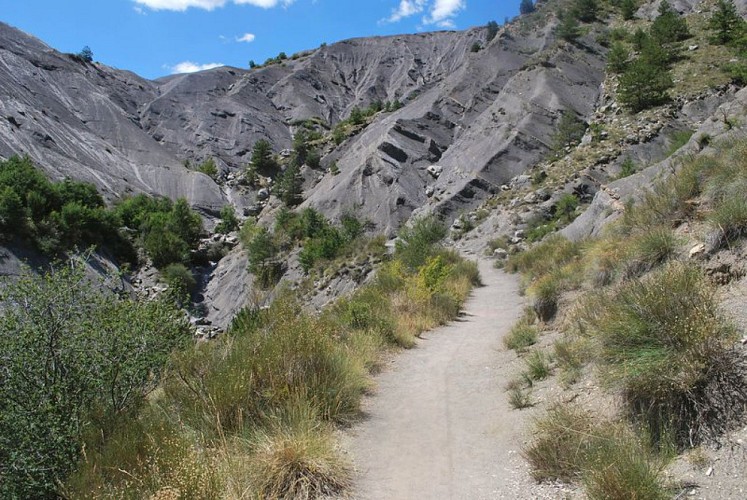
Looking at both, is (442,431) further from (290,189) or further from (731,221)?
(290,189)

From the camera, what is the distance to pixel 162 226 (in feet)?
145

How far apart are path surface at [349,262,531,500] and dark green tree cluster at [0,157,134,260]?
35.8 m

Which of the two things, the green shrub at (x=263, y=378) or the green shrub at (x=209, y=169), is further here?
the green shrub at (x=209, y=169)

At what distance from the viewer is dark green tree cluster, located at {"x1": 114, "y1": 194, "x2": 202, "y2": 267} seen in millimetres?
42844

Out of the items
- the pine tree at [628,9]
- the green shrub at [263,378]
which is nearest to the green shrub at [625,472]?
the green shrub at [263,378]

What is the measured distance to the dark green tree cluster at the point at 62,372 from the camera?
436 cm

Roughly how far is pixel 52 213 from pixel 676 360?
141 ft

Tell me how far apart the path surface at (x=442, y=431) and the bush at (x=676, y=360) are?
3.91 feet

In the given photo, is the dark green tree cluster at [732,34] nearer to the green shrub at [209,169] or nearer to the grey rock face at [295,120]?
the grey rock face at [295,120]

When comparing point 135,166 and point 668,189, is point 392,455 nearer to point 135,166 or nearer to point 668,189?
point 668,189

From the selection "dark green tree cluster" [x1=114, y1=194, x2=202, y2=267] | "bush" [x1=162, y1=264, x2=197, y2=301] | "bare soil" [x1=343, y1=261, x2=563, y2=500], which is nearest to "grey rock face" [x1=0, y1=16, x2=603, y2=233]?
"dark green tree cluster" [x1=114, y1=194, x2=202, y2=267]

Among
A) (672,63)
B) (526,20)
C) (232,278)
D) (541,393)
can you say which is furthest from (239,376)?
(526,20)

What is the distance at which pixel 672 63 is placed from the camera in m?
35.8

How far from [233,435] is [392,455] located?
1531 mm
